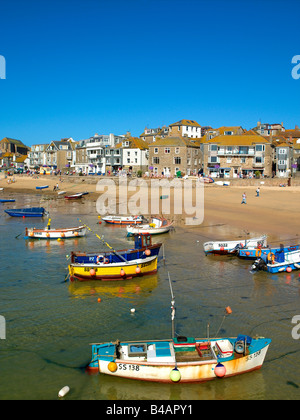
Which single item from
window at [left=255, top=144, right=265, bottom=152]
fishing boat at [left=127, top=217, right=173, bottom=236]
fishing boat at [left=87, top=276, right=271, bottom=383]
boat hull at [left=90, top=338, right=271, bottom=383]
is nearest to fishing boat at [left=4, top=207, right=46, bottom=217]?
fishing boat at [left=127, top=217, right=173, bottom=236]

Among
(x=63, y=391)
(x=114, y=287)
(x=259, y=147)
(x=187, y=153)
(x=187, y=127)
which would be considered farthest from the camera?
(x=187, y=127)

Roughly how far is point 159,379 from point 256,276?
1180 cm

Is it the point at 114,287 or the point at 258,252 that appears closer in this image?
the point at 114,287

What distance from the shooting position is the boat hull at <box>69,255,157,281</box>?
20.9 m

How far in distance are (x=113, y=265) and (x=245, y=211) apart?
966 inches

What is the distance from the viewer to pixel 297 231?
31672 millimetres

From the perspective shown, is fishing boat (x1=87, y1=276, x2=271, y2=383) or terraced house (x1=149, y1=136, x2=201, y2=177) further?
terraced house (x1=149, y1=136, x2=201, y2=177)

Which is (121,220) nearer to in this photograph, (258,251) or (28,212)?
(28,212)

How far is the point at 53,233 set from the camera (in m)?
32.1

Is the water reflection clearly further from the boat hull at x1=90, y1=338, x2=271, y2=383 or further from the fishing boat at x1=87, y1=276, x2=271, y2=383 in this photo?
the boat hull at x1=90, y1=338, x2=271, y2=383

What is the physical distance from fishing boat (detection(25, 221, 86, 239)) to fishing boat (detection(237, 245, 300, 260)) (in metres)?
14.5

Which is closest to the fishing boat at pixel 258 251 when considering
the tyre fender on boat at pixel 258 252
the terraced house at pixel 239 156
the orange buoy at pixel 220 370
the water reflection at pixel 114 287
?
the tyre fender on boat at pixel 258 252

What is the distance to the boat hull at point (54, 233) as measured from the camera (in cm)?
3177

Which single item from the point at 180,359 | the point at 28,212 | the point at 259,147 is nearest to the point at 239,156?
the point at 259,147
